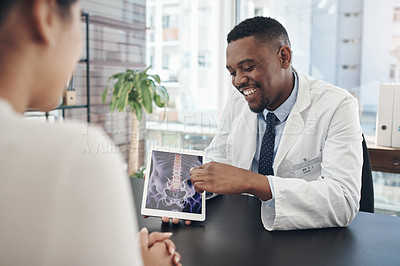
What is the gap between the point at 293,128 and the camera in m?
1.76

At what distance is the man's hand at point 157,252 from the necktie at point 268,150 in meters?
0.99

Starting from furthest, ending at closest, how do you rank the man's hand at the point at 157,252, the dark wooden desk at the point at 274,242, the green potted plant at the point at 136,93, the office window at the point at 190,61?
the office window at the point at 190,61, the green potted plant at the point at 136,93, the dark wooden desk at the point at 274,242, the man's hand at the point at 157,252

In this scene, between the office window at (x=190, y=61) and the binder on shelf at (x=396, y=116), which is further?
the office window at (x=190, y=61)

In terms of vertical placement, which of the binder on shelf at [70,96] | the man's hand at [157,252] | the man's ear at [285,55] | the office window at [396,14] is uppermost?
the office window at [396,14]

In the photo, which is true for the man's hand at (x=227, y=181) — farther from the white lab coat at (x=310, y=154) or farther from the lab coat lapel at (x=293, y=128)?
the lab coat lapel at (x=293, y=128)

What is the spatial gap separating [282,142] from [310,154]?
5.3 inches

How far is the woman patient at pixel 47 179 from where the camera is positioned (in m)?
0.35

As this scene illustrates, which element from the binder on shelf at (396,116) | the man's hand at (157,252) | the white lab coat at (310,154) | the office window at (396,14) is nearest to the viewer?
the man's hand at (157,252)

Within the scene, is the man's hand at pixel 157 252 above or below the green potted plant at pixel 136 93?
below

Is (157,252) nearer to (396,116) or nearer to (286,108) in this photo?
(286,108)

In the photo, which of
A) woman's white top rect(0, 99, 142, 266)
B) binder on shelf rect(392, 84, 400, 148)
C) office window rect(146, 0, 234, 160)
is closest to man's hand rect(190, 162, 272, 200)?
woman's white top rect(0, 99, 142, 266)

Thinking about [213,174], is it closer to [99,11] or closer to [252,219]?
[252,219]

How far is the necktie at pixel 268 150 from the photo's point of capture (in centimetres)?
182

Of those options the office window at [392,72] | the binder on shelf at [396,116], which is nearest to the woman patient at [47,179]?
the binder on shelf at [396,116]
